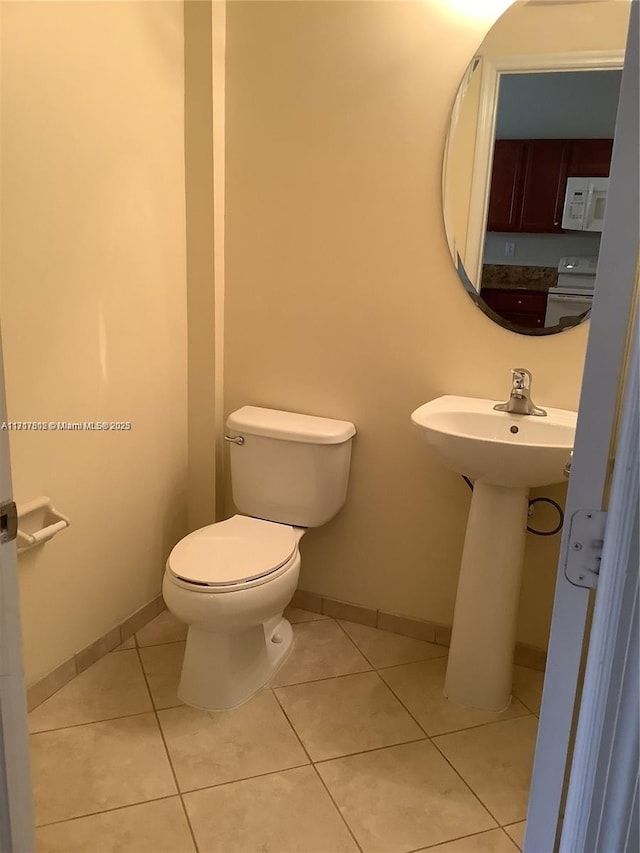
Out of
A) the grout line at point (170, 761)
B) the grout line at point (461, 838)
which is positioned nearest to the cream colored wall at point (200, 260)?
the grout line at point (170, 761)

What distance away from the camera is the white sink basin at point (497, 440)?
1.79 metres

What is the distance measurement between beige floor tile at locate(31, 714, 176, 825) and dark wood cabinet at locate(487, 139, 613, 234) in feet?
5.75

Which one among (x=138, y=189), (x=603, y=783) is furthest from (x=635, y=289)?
(x=138, y=189)

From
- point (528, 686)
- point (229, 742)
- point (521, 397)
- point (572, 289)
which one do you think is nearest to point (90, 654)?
point (229, 742)

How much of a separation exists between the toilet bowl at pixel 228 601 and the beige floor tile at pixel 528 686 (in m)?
0.76

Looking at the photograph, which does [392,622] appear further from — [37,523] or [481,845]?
[37,523]

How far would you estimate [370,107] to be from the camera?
2.16 metres

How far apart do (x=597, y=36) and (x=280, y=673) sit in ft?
6.72

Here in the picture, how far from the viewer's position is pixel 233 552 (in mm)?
2104

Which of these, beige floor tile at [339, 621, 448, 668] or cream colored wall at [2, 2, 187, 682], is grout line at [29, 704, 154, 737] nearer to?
cream colored wall at [2, 2, 187, 682]

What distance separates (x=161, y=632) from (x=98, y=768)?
654 mm

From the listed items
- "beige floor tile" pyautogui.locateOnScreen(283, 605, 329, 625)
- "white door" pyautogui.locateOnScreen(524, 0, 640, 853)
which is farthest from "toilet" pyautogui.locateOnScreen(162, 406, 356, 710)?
"white door" pyautogui.locateOnScreen(524, 0, 640, 853)

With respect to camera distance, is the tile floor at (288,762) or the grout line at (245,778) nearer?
the tile floor at (288,762)

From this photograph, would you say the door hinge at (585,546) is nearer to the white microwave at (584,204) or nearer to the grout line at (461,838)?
the grout line at (461,838)
